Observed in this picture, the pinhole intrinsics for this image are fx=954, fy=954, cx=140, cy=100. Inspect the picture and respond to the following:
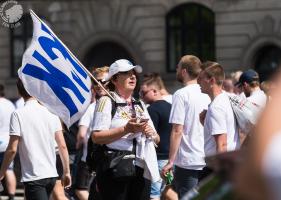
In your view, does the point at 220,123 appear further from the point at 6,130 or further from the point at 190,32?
the point at 190,32

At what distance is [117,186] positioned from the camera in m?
7.50

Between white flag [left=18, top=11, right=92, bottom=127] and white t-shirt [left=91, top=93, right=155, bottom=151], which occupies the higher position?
white flag [left=18, top=11, right=92, bottom=127]

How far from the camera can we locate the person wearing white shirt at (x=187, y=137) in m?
8.78

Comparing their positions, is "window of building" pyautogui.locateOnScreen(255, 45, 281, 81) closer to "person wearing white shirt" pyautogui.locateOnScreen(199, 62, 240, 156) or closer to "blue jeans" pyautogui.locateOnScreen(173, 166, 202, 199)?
"blue jeans" pyautogui.locateOnScreen(173, 166, 202, 199)

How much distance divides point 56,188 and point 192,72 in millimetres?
1837

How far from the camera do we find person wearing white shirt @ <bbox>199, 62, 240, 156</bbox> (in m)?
7.68

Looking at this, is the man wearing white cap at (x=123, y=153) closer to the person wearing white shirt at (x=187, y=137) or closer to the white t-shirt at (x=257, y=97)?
the person wearing white shirt at (x=187, y=137)

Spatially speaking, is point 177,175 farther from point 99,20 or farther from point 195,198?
point 99,20

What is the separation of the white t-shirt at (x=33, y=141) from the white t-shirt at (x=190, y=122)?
1.19m

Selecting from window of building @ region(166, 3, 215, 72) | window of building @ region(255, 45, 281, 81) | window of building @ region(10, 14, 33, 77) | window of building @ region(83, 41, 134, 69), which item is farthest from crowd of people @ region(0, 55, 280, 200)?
window of building @ region(10, 14, 33, 77)

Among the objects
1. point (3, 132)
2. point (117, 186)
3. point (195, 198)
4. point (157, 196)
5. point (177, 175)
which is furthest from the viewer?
point (3, 132)

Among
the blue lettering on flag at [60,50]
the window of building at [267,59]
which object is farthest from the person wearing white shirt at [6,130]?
the window of building at [267,59]

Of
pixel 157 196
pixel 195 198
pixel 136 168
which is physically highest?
Result: pixel 195 198

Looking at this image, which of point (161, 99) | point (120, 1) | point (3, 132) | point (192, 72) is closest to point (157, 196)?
point (161, 99)
